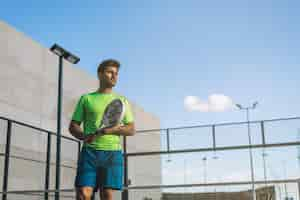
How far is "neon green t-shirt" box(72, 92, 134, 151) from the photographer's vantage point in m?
2.85

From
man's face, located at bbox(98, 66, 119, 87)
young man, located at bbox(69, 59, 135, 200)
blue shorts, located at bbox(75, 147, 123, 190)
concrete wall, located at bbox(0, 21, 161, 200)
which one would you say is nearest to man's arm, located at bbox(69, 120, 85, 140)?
young man, located at bbox(69, 59, 135, 200)

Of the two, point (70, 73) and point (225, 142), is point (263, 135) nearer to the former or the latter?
point (225, 142)

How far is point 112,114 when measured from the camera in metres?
2.90

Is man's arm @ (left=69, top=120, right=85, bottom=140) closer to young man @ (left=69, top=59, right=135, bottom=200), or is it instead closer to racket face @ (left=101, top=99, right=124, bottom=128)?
young man @ (left=69, top=59, right=135, bottom=200)

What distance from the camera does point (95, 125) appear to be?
289cm

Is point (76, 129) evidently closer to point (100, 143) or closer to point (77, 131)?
point (77, 131)

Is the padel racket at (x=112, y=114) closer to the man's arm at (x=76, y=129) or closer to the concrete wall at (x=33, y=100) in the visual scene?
the man's arm at (x=76, y=129)

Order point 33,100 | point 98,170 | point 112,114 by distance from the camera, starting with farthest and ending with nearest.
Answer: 1. point 33,100
2. point 112,114
3. point 98,170

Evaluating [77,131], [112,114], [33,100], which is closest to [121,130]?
[112,114]

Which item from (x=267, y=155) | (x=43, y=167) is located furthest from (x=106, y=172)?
(x=267, y=155)

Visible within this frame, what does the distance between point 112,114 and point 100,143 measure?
22 cm

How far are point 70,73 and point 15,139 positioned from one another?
713cm

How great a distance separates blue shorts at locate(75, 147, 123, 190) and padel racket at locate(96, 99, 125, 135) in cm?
18

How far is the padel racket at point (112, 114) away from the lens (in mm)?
2879
